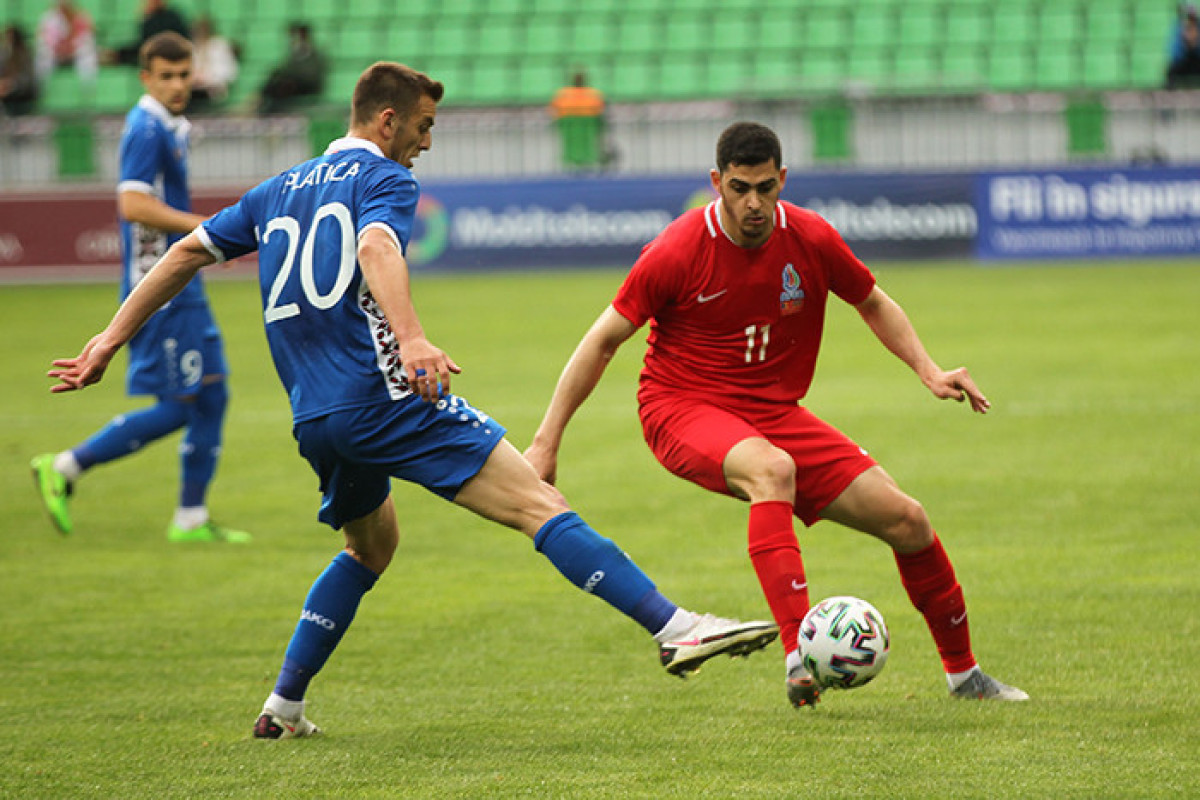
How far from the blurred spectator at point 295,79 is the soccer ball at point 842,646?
20.5 meters

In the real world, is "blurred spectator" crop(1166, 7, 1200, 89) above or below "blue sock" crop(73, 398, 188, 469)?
above

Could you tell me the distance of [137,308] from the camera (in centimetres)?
509

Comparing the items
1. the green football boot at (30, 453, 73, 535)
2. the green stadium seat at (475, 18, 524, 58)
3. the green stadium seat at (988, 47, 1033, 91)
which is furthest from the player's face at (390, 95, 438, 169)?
the green stadium seat at (475, 18, 524, 58)

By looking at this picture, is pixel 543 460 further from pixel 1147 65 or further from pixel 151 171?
pixel 1147 65

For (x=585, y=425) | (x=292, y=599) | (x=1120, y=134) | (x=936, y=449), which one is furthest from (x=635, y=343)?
(x=292, y=599)

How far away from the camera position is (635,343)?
17203mm

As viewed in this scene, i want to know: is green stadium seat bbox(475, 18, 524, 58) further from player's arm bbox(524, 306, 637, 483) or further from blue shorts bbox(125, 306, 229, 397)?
player's arm bbox(524, 306, 637, 483)

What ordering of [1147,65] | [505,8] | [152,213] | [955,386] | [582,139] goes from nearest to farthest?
[955,386] < [152,213] < [582,139] < [1147,65] < [505,8]

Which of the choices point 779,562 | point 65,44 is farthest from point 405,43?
point 779,562

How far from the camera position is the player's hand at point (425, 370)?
4.57 m

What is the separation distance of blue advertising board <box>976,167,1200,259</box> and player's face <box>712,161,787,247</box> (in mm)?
16495

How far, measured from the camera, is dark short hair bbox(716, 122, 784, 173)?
17.5 feet

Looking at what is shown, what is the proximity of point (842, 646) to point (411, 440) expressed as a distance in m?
1.35

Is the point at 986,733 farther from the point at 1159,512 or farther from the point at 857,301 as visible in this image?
the point at 1159,512
